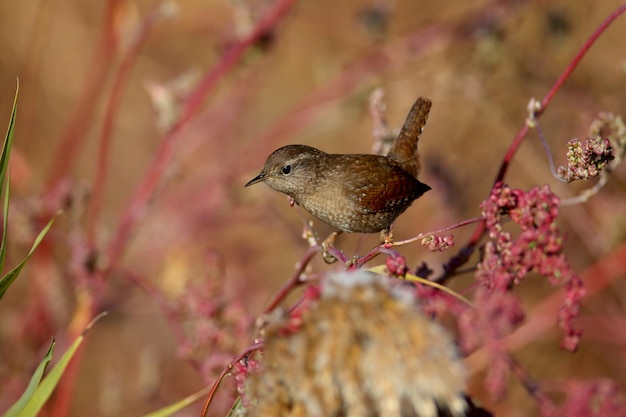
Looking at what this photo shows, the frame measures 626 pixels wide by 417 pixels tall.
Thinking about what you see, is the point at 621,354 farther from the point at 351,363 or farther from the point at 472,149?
the point at 351,363

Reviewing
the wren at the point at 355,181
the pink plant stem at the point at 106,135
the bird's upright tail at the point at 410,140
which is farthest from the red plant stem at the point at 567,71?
the pink plant stem at the point at 106,135

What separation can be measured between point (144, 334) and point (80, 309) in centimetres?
369

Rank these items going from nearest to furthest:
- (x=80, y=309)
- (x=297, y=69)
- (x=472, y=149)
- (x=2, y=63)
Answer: (x=80, y=309) → (x=472, y=149) → (x=2, y=63) → (x=297, y=69)

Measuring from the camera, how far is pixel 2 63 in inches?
267

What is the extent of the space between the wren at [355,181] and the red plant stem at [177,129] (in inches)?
18.9

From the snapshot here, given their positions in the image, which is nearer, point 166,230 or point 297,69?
point 166,230

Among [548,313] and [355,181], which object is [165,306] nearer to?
[355,181]

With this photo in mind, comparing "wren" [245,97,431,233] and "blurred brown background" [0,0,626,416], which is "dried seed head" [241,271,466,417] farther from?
"wren" [245,97,431,233]

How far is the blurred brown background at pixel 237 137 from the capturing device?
12.8 feet

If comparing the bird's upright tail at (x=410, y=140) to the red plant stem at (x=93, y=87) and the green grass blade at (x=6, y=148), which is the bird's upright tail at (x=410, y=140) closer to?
the red plant stem at (x=93, y=87)

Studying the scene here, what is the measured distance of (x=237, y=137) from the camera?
6.60 m

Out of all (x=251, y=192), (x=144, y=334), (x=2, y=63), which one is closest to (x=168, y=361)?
(x=144, y=334)

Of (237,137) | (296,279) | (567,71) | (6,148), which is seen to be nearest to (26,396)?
(6,148)

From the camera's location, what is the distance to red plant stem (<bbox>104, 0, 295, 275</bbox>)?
3477 millimetres
